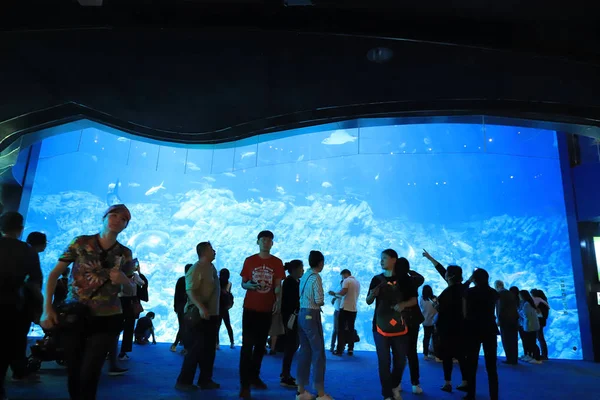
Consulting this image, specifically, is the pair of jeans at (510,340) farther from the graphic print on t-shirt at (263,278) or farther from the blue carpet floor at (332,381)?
the graphic print on t-shirt at (263,278)

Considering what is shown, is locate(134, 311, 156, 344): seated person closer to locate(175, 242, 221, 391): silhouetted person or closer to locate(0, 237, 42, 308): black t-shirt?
locate(175, 242, 221, 391): silhouetted person

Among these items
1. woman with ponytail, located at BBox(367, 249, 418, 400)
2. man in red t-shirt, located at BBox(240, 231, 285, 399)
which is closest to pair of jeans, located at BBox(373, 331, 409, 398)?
woman with ponytail, located at BBox(367, 249, 418, 400)

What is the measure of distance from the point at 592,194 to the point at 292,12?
995 cm

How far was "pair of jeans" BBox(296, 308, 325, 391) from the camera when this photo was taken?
13.4 feet

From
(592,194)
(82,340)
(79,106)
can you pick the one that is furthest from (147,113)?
(592,194)

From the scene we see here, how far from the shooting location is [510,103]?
6.07 meters

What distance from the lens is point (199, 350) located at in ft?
14.8

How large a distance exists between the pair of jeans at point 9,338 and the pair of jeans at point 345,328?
23.7 ft

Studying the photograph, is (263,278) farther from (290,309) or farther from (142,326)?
(142,326)

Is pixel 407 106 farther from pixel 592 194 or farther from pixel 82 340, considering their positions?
pixel 592 194

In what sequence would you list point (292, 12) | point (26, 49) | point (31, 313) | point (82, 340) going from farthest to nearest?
1. point (26, 49)
2. point (292, 12)
3. point (31, 313)
4. point (82, 340)

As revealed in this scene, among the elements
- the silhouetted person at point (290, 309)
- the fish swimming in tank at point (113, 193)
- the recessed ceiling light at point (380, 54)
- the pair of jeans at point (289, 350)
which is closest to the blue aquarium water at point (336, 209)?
the fish swimming in tank at point (113, 193)

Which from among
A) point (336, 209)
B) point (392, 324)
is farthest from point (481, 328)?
point (336, 209)

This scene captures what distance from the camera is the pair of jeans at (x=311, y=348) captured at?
4.08 meters
